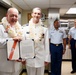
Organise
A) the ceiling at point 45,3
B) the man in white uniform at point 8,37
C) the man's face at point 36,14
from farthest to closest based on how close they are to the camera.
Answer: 1. the ceiling at point 45,3
2. the man's face at point 36,14
3. the man in white uniform at point 8,37

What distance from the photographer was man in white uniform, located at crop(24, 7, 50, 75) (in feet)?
8.64

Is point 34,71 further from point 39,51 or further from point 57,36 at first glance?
point 57,36

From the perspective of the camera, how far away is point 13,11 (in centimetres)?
224

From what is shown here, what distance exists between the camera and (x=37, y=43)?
2.63 m

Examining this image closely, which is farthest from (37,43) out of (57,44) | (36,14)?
(57,44)

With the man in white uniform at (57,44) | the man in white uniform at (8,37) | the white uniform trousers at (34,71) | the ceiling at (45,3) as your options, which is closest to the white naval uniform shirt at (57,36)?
the man in white uniform at (57,44)

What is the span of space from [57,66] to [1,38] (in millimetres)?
2655

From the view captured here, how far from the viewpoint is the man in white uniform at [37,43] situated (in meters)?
2.63

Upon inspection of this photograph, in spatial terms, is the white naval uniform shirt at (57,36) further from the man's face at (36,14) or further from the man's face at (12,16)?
the man's face at (12,16)

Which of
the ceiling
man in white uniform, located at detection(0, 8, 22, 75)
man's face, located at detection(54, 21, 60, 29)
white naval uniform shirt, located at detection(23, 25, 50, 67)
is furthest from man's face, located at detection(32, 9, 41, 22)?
man's face, located at detection(54, 21, 60, 29)

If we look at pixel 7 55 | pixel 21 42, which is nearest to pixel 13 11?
pixel 21 42

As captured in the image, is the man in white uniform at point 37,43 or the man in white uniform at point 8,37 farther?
the man in white uniform at point 37,43

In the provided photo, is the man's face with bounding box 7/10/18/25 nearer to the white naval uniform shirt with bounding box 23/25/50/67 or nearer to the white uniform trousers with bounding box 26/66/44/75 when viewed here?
the white naval uniform shirt with bounding box 23/25/50/67

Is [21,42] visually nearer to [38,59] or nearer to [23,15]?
[38,59]
